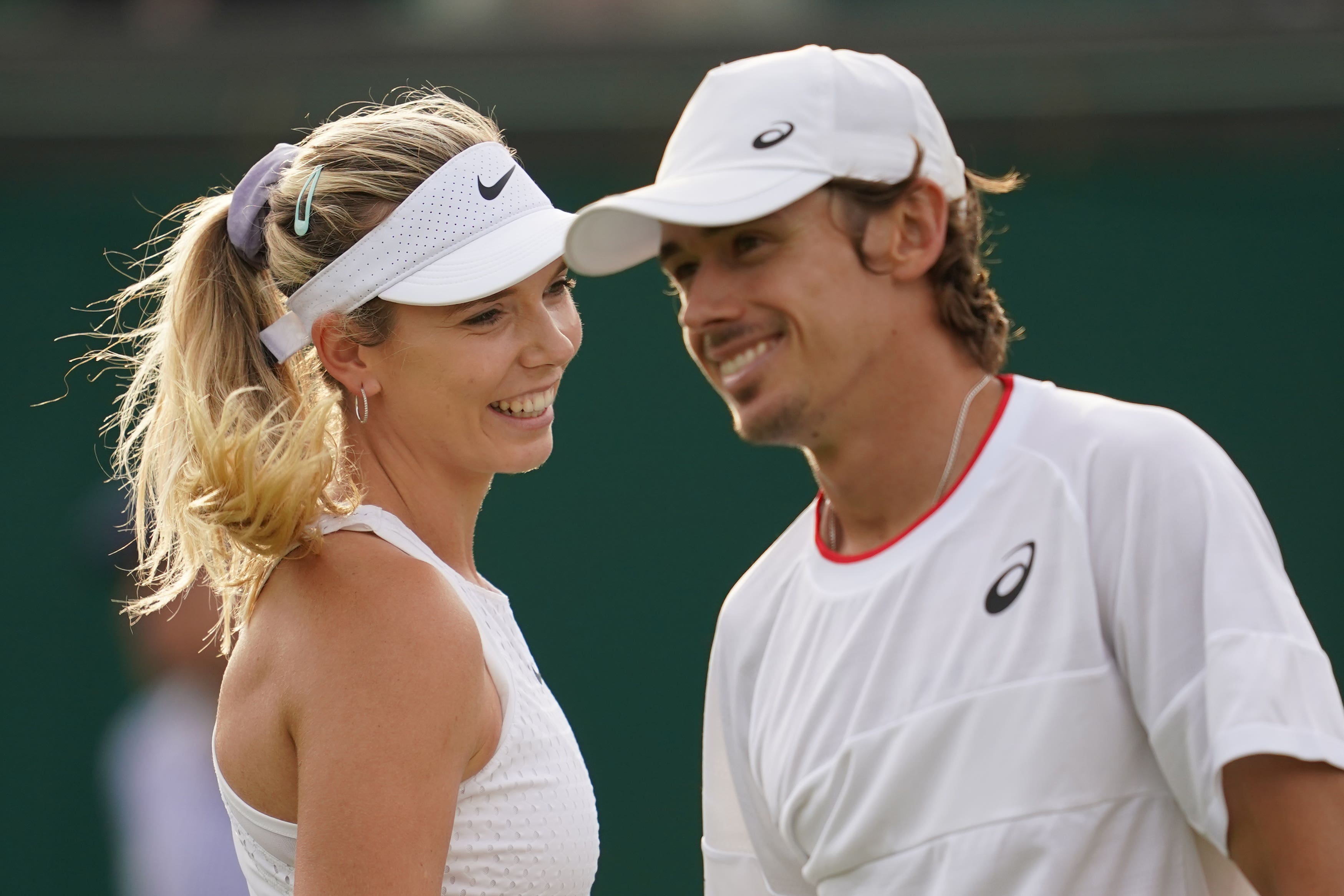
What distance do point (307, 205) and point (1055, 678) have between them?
119cm

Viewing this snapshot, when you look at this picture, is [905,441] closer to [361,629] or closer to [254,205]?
[361,629]

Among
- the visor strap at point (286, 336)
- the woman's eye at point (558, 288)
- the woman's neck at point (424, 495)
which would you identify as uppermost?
the visor strap at point (286, 336)

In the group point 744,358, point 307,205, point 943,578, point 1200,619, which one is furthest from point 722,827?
point 307,205

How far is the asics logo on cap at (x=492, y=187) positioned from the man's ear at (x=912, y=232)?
0.69m

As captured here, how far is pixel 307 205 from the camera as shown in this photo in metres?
1.99

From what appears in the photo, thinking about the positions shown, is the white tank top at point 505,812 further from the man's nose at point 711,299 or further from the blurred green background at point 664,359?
the blurred green background at point 664,359

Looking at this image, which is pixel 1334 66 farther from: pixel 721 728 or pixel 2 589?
pixel 2 589

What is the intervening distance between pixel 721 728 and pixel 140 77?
4007 mm

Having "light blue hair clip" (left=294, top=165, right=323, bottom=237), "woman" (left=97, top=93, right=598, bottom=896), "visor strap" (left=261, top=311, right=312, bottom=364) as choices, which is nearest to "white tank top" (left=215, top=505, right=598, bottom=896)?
"woman" (left=97, top=93, right=598, bottom=896)

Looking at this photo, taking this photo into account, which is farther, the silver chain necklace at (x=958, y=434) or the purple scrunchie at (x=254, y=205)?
the purple scrunchie at (x=254, y=205)

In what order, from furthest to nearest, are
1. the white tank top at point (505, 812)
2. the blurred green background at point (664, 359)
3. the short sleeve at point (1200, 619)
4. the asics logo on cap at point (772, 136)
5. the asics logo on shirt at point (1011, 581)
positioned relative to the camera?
1. the blurred green background at point (664, 359)
2. the white tank top at point (505, 812)
3. the asics logo on cap at point (772, 136)
4. the asics logo on shirt at point (1011, 581)
5. the short sleeve at point (1200, 619)

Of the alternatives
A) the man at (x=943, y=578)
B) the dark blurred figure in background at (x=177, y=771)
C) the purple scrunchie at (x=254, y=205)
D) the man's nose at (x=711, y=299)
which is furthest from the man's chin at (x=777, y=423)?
the dark blurred figure in background at (x=177, y=771)

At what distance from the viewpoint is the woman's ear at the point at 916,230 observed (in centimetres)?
164

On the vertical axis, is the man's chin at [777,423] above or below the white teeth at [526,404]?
above
